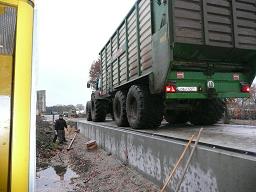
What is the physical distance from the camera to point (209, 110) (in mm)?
7824

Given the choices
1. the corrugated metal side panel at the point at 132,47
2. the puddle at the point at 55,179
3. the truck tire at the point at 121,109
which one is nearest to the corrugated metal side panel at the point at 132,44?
the corrugated metal side panel at the point at 132,47

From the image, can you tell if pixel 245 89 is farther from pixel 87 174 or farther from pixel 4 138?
pixel 4 138

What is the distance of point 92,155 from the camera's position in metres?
10.5

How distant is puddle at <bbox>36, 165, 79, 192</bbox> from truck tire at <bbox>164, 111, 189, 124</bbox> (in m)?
3.21

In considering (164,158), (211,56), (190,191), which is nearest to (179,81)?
(211,56)

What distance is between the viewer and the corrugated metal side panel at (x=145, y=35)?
7.00 m

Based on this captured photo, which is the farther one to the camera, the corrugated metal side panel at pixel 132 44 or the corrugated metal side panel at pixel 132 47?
the corrugated metal side panel at pixel 132 44

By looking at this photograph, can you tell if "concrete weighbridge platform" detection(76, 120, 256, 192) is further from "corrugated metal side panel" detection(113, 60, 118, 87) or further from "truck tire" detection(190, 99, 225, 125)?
"corrugated metal side panel" detection(113, 60, 118, 87)

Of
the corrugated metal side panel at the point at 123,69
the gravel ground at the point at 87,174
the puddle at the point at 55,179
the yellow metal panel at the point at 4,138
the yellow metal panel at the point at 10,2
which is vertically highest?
the corrugated metal side panel at the point at 123,69

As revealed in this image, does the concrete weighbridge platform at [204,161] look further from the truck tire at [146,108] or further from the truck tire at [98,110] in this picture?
the truck tire at [98,110]

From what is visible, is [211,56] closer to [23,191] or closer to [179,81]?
[179,81]

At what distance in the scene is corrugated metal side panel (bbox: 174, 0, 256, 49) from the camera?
5.97m

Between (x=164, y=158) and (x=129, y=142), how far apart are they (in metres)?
2.22

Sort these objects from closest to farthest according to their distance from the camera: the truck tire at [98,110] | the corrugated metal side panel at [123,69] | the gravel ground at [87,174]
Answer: the gravel ground at [87,174] < the corrugated metal side panel at [123,69] < the truck tire at [98,110]
